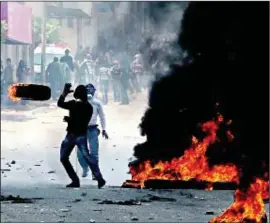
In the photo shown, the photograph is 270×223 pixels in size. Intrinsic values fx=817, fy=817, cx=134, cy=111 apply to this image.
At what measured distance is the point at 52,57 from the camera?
11258 millimetres

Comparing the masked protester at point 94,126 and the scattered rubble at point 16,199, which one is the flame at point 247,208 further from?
the scattered rubble at point 16,199

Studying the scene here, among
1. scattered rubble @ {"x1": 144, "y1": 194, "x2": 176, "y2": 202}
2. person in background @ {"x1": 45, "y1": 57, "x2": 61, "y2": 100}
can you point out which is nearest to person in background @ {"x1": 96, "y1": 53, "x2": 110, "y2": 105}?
person in background @ {"x1": 45, "y1": 57, "x2": 61, "y2": 100}

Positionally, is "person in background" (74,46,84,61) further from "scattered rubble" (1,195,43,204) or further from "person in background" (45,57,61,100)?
"scattered rubble" (1,195,43,204)

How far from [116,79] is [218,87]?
3361mm

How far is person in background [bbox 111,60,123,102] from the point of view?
10.8m

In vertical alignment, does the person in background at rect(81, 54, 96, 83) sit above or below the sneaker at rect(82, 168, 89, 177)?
above

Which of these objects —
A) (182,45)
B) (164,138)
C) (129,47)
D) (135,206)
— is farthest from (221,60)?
(135,206)

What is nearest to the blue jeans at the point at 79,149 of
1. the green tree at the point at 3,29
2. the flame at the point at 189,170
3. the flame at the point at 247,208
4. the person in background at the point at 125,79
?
the person in background at the point at 125,79

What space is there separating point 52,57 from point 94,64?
142 cm

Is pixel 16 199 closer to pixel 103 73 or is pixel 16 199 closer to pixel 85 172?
pixel 85 172

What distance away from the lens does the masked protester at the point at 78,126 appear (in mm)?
8195

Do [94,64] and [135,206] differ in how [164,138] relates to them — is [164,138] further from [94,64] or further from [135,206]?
[94,64]

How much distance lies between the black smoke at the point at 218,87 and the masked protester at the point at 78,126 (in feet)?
7.82

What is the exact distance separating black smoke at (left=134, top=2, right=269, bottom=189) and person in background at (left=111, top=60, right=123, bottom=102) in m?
1.53
